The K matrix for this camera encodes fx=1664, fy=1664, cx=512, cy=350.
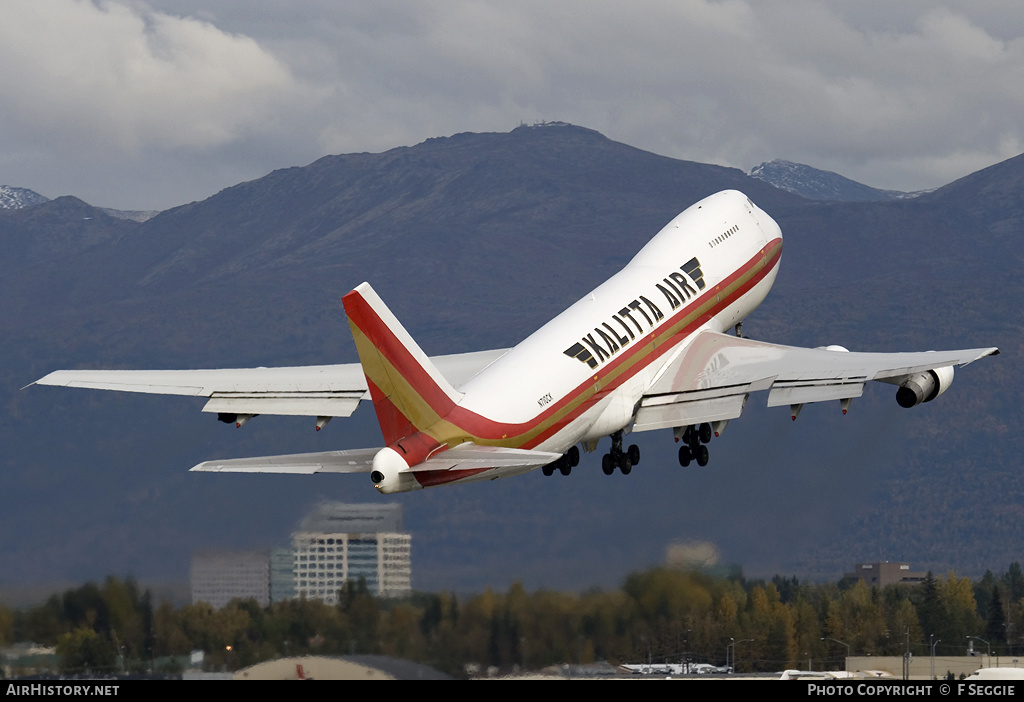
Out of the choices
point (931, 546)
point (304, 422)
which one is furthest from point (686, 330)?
point (931, 546)

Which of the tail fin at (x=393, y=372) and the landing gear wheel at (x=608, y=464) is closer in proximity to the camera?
the tail fin at (x=393, y=372)

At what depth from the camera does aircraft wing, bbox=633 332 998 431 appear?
150 ft

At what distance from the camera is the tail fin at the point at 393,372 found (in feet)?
125

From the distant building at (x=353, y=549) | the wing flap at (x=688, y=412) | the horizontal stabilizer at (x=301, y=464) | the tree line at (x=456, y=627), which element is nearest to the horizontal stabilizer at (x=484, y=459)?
the horizontal stabilizer at (x=301, y=464)

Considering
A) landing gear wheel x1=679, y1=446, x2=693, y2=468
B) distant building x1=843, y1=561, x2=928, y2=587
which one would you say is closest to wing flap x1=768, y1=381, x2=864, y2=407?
landing gear wheel x1=679, y1=446, x2=693, y2=468

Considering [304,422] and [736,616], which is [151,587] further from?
[304,422]

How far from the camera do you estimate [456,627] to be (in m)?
44.4

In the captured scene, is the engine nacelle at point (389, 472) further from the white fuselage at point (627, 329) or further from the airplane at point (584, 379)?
the white fuselage at point (627, 329)

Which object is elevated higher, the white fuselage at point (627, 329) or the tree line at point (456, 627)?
the white fuselage at point (627, 329)

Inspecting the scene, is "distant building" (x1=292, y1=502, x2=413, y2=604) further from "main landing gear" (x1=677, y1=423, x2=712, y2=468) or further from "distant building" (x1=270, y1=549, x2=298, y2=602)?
"main landing gear" (x1=677, y1=423, x2=712, y2=468)

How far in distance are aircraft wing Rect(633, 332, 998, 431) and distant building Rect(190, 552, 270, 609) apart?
460 inches

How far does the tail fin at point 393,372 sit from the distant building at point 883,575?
1457 inches

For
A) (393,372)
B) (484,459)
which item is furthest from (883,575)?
(393,372)

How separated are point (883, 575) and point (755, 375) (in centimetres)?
3895
